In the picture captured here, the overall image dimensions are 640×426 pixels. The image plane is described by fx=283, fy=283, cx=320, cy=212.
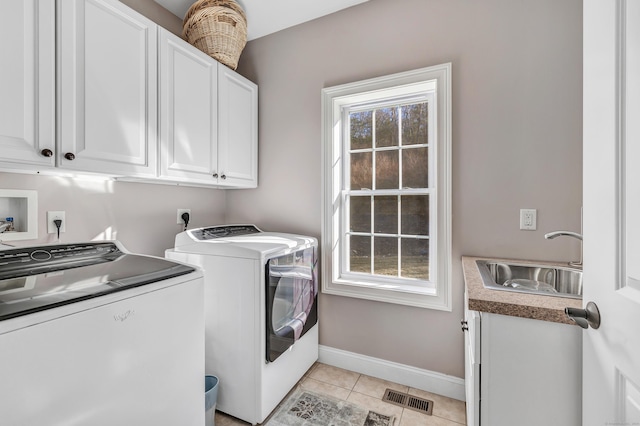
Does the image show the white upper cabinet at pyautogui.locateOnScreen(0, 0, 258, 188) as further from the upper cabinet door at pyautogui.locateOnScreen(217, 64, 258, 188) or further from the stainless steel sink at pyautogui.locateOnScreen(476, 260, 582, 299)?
the stainless steel sink at pyautogui.locateOnScreen(476, 260, 582, 299)

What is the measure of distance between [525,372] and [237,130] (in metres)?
2.20

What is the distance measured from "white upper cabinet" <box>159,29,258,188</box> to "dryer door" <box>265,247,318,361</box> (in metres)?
0.81

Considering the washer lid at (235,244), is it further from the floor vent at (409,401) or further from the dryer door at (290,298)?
the floor vent at (409,401)

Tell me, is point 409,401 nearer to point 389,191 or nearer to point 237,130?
point 389,191

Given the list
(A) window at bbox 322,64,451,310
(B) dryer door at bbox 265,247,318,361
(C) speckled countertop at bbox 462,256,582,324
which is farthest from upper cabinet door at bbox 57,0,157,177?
(C) speckled countertop at bbox 462,256,582,324

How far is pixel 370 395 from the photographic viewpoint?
1896mm

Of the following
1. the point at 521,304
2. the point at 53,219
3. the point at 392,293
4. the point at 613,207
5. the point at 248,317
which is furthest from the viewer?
the point at 392,293

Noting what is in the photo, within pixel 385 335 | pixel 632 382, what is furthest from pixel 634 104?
pixel 385 335

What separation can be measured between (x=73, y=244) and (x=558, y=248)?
257 cm

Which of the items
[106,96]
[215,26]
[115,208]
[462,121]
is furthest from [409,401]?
[215,26]

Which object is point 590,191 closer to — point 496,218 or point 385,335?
point 496,218

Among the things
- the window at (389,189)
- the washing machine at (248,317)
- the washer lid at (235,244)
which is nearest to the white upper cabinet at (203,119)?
the washer lid at (235,244)

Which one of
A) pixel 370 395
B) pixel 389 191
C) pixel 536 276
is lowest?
pixel 370 395

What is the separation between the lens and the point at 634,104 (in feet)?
1.92
